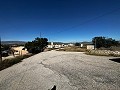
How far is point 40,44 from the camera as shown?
5459 cm

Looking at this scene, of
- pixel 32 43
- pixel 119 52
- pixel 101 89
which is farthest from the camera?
pixel 32 43

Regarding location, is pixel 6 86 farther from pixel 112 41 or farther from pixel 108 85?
pixel 112 41

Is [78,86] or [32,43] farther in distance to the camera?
[32,43]

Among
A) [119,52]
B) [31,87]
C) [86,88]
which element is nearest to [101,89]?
[86,88]

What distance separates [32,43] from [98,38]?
4523cm

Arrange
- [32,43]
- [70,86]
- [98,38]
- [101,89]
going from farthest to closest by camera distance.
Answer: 1. [98,38]
2. [32,43]
3. [70,86]
4. [101,89]

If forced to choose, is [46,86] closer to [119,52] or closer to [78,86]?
[78,86]

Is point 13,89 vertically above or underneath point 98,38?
underneath

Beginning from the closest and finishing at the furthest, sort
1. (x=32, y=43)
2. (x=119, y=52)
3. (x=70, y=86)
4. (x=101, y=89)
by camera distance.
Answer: (x=101, y=89) → (x=70, y=86) → (x=119, y=52) → (x=32, y=43)

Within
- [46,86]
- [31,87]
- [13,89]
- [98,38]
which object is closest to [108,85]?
[46,86]

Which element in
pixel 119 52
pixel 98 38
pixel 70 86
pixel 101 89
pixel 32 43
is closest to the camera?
pixel 101 89

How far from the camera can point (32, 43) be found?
52.0 meters

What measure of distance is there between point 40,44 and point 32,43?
150 inches

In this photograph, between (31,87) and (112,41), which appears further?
(112,41)
